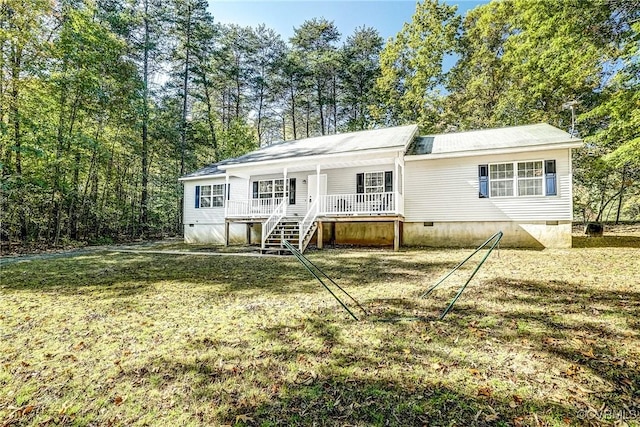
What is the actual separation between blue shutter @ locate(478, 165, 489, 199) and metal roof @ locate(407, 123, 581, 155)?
807 mm

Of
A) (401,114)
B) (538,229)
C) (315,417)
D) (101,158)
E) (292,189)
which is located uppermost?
(401,114)

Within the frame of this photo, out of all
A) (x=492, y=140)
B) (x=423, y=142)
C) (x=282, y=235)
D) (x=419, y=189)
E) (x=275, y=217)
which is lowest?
(x=282, y=235)

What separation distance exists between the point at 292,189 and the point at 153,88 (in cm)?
1467

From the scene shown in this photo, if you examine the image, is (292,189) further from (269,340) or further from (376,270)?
Result: (269,340)

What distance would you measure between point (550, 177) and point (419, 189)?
432cm

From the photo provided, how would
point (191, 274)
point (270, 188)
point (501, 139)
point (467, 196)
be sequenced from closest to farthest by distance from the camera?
point (191, 274), point (467, 196), point (501, 139), point (270, 188)

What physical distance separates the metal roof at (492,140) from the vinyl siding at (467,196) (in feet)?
1.32

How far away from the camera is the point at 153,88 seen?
2159cm

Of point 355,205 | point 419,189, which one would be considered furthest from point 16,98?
point 419,189

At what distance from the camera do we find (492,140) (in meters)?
12.2

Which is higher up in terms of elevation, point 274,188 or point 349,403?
point 274,188

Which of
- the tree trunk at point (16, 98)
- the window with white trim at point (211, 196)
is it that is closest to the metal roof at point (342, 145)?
the window with white trim at point (211, 196)

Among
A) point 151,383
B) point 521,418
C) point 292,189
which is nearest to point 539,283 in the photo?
point 521,418

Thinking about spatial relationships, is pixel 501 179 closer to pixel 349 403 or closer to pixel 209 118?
pixel 349 403
